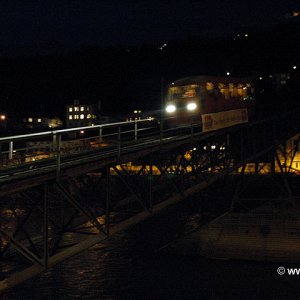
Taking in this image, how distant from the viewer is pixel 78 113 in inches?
4178

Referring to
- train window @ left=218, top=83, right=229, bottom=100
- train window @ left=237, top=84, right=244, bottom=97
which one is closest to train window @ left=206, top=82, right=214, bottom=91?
train window @ left=218, top=83, right=229, bottom=100

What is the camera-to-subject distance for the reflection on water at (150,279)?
21797mm

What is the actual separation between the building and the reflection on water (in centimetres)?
7619

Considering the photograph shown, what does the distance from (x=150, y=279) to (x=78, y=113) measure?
84.7 m

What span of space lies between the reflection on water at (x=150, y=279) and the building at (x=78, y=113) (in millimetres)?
76186

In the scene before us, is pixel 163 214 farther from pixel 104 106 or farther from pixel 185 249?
pixel 104 106

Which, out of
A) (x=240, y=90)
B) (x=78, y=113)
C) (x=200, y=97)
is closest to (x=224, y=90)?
(x=200, y=97)

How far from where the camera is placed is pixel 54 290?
22.0m

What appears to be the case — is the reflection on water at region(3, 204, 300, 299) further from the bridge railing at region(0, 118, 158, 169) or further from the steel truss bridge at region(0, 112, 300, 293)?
the bridge railing at region(0, 118, 158, 169)

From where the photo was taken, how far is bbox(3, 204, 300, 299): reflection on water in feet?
71.5

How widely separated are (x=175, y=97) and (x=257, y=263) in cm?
1097

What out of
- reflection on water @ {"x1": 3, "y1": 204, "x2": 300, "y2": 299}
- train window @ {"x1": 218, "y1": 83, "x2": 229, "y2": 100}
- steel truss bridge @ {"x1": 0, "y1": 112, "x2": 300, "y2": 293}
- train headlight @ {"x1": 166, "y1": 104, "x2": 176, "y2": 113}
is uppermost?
train window @ {"x1": 218, "y1": 83, "x2": 229, "y2": 100}

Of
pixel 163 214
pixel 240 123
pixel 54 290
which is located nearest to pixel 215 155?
pixel 240 123

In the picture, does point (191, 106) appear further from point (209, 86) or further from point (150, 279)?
point (150, 279)
